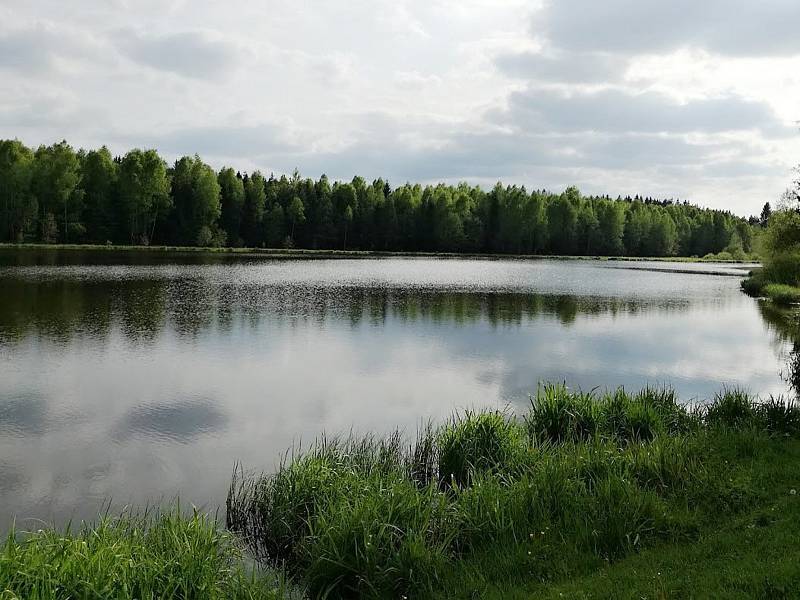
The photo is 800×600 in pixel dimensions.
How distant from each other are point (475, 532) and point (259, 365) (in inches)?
534

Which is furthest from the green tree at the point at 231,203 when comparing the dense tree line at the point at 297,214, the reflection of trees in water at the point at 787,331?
the reflection of trees in water at the point at 787,331

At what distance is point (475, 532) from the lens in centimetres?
788

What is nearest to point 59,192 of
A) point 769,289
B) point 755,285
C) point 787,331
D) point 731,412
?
point 755,285

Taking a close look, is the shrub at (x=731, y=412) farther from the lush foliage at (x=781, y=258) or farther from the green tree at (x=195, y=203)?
the green tree at (x=195, y=203)

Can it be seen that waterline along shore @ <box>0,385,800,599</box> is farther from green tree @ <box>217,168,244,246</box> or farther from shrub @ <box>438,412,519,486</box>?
green tree @ <box>217,168,244,246</box>

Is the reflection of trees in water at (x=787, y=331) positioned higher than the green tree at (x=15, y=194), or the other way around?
the green tree at (x=15, y=194)

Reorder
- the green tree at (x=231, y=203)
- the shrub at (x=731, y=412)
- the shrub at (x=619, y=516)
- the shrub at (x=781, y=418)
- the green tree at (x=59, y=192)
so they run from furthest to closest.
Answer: the green tree at (x=231, y=203) → the green tree at (x=59, y=192) → the shrub at (x=731, y=412) → the shrub at (x=781, y=418) → the shrub at (x=619, y=516)

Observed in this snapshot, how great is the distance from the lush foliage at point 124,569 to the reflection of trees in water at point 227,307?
17.3m

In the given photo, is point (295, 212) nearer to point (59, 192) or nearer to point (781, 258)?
point (59, 192)

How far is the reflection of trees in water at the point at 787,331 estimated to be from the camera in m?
20.7

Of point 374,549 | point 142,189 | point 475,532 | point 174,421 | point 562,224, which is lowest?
point 174,421

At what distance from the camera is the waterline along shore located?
240 inches

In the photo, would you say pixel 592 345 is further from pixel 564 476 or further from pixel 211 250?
pixel 211 250

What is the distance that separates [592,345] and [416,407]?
42.0ft
